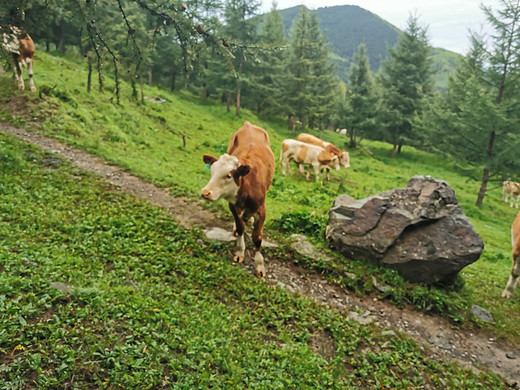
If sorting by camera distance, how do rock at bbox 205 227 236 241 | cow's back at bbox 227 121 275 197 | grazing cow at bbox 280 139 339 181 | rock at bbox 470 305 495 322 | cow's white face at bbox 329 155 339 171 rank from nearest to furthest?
cow's back at bbox 227 121 275 197 → rock at bbox 470 305 495 322 → rock at bbox 205 227 236 241 → grazing cow at bbox 280 139 339 181 → cow's white face at bbox 329 155 339 171

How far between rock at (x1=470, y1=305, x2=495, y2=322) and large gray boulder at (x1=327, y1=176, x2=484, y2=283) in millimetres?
779

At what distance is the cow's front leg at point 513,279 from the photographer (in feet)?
24.0

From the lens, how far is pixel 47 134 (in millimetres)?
Answer: 11469

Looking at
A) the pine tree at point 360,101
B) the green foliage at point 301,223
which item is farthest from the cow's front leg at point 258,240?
the pine tree at point 360,101

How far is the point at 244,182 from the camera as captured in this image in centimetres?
620

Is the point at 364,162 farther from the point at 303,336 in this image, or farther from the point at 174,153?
the point at 303,336

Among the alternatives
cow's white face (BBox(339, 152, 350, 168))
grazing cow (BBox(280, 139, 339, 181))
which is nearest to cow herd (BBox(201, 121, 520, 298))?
grazing cow (BBox(280, 139, 339, 181))

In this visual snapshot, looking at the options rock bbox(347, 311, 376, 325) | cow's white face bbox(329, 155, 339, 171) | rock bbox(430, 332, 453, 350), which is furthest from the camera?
cow's white face bbox(329, 155, 339, 171)

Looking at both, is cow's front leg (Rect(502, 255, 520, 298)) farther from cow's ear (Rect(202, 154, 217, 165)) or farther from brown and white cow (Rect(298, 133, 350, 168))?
brown and white cow (Rect(298, 133, 350, 168))

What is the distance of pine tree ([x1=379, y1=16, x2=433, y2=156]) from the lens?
32.2 meters

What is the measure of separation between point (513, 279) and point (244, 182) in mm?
7015

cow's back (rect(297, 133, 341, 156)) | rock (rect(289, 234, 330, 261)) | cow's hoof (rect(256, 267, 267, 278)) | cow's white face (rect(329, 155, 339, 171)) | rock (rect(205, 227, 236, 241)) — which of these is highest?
cow's back (rect(297, 133, 341, 156))

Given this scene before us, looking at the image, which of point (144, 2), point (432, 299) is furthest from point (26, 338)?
point (432, 299)

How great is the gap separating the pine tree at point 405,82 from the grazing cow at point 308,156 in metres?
17.6
